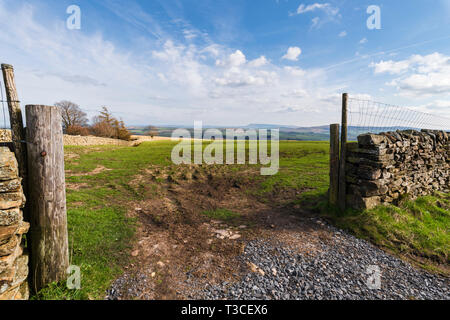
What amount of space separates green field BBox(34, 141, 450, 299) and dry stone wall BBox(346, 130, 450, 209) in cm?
55

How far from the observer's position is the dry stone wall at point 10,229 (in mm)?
3514

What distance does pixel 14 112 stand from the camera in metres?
4.11

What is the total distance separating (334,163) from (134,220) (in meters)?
8.64

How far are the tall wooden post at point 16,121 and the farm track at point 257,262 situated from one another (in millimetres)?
3287

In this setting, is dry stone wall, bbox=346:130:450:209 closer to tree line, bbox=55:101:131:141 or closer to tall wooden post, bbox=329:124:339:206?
tall wooden post, bbox=329:124:339:206

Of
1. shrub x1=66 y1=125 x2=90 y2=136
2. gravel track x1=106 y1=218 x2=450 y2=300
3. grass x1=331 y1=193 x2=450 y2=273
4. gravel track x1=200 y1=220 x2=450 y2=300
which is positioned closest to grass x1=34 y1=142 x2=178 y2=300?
gravel track x1=106 y1=218 x2=450 y2=300

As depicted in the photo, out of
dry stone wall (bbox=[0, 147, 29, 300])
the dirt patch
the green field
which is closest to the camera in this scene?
dry stone wall (bbox=[0, 147, 29, 300])

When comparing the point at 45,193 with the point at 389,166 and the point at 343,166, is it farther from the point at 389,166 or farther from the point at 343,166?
the point at 389,166

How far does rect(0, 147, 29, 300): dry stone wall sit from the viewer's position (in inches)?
138

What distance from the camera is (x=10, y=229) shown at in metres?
3.61

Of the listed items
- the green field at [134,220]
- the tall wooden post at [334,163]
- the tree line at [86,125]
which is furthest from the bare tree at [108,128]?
the tall wooden post at [334,163]
